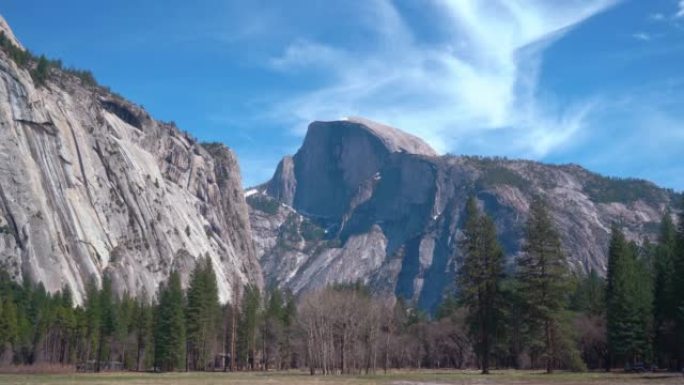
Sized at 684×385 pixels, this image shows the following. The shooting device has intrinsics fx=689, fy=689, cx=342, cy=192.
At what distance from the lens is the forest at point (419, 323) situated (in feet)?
201

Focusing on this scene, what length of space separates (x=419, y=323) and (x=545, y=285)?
7391 cm

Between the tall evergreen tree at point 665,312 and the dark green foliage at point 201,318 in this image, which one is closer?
the tall evergreen tree at point 665,312

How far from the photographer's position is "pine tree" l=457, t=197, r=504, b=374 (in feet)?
207

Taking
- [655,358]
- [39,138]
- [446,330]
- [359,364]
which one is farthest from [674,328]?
[39,138]

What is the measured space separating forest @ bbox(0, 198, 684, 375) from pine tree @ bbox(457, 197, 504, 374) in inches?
4.1

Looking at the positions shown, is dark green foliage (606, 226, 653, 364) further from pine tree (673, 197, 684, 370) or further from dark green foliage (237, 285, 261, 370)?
dark green foliage (237, 285, 261, 370)

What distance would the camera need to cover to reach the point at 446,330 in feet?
389

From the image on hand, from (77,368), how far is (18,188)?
2491 inches

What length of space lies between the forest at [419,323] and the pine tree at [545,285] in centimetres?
10

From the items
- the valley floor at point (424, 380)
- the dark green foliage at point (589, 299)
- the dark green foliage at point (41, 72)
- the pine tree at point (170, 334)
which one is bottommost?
the valley floor at point (424, 380)

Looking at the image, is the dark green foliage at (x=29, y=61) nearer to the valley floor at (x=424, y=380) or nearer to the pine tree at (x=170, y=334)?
the pine tree at (x=170, y=334)

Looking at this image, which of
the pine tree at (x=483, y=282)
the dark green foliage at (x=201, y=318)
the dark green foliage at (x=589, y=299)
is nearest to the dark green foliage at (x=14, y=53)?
the dark green foliage at (x=201, y=318)

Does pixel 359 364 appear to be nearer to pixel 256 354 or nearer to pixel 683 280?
pixel 256 354

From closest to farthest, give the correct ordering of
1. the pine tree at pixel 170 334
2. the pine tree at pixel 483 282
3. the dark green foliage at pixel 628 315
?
the pine tree at pixel 483 282, the dark green foliage at pixel 628 315, the pine tree at pixel 170 334
